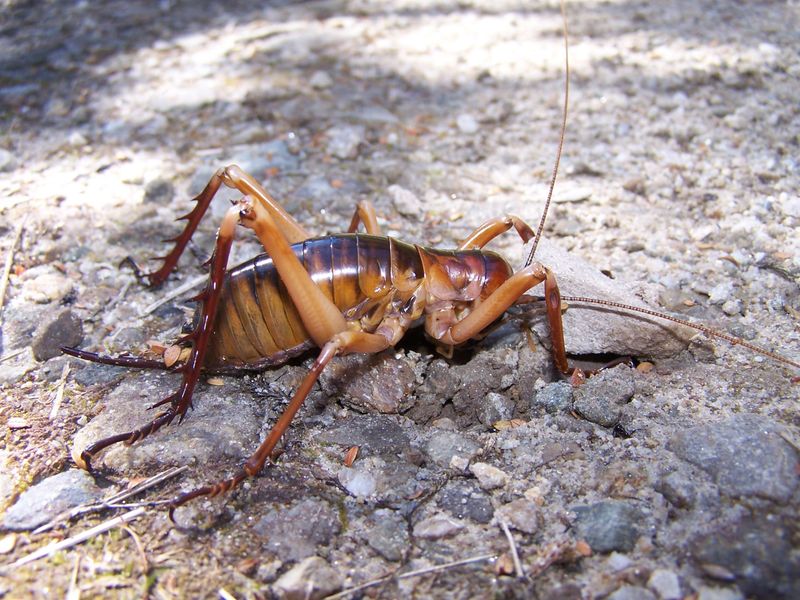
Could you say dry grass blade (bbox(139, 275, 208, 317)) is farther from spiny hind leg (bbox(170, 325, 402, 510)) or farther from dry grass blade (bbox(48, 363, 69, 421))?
spiny hind leg (bbox(170, 325, 402, 510))

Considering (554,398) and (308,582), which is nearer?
(308,582)

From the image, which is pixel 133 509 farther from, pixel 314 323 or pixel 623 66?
pixel 623 66

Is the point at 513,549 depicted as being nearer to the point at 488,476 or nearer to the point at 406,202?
the point at 488,476

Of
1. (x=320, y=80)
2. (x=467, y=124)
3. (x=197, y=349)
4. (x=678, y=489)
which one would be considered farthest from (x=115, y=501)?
(x=320, y=80)

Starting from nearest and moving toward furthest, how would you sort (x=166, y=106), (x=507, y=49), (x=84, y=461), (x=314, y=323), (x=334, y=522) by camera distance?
(x=334, y=522) → (x=84, y=461) → (x=314, y=323) → (x=166, y=106) → (x=507, y=49)

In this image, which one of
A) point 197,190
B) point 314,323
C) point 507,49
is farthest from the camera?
point 507,49

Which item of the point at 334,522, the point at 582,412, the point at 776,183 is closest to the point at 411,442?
the point at 334,522

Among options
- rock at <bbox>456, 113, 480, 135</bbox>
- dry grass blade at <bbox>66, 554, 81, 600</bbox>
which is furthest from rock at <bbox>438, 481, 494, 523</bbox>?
rock at <bbox>456, 113, 480, 135</bbox>
